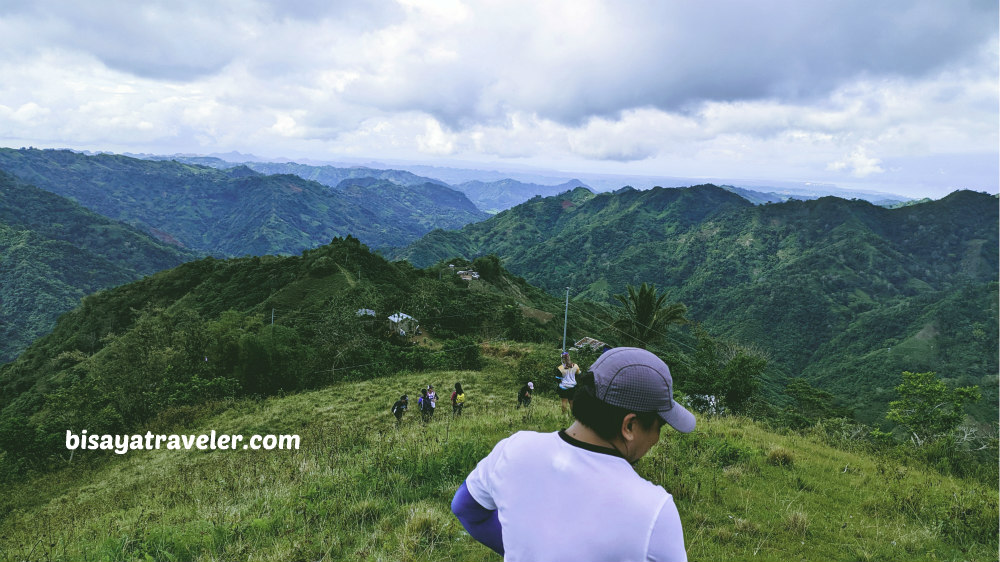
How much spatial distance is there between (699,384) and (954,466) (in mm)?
13723

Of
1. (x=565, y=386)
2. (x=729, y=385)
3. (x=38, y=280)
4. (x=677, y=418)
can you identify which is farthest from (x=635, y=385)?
(x=38, y=280)

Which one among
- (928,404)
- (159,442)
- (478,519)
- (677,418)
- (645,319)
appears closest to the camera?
(677,418)

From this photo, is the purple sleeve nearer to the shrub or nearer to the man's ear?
the man's ear

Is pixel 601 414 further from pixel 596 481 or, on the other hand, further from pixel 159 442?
pixel 159 442

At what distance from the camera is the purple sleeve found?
210 cm

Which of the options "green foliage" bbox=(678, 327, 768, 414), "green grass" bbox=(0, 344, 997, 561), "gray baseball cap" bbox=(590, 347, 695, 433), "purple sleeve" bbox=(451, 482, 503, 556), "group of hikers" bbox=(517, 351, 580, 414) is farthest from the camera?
"green foliage" bbox=(678, 327, 768, 414)

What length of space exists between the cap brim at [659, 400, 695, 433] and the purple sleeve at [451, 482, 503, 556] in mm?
931

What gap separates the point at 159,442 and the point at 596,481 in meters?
22.0

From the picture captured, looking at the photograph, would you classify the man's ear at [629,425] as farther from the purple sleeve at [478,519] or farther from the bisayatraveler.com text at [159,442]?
the bisayatraveler.com text at [159,442]

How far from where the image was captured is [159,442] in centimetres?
1755

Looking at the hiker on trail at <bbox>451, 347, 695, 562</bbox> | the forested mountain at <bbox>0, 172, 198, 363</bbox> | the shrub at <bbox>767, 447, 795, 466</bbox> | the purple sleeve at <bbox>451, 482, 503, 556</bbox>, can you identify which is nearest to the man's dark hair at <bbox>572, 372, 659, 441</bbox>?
the hiker on trail at <bbox>451, 347, 695, 562</bbox>

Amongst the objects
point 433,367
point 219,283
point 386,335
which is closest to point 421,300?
point 386,335

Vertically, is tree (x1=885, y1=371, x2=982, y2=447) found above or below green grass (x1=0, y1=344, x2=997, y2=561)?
below

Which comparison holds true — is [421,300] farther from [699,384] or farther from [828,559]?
[828,559]
